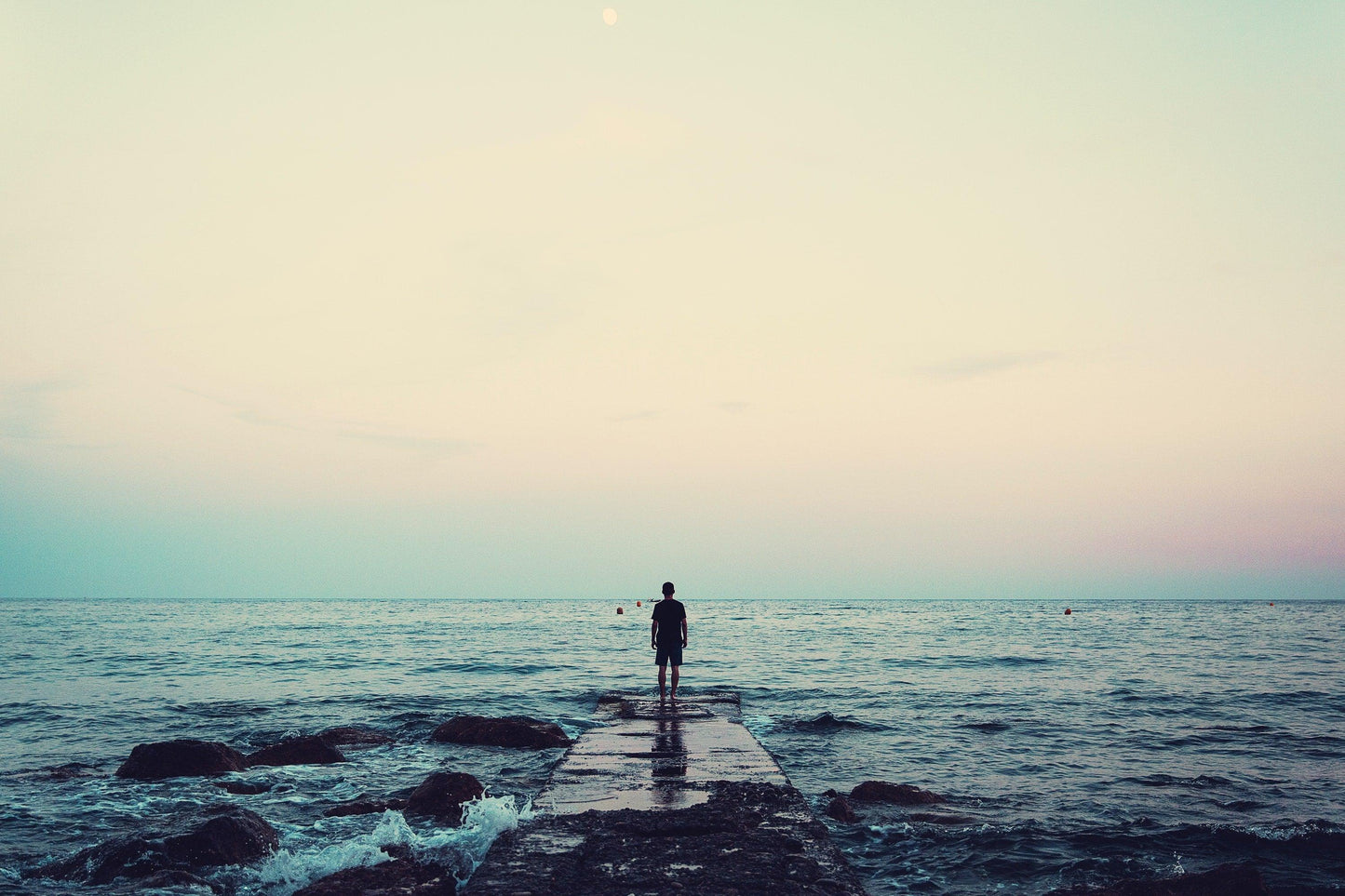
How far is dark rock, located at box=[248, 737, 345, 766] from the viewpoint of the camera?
13148mm

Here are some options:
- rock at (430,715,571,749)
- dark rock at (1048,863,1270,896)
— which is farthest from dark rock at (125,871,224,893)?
dark rock at (1048,863,1270,896)

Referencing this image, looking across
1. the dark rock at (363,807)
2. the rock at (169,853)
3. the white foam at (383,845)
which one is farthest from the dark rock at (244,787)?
the white foam at (383,845)

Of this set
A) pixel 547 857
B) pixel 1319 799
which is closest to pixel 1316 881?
pixel 1319 799

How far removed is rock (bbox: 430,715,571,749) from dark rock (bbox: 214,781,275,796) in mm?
3866

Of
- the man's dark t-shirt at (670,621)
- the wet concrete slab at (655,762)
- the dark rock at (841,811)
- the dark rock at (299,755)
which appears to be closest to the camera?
the wet concrete slab at (655,762)

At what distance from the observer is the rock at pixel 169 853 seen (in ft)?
26.1

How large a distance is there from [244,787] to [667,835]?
7.46 metres

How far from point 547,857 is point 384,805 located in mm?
4825

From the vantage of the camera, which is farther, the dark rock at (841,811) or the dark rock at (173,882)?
the dark rock at (841,811)

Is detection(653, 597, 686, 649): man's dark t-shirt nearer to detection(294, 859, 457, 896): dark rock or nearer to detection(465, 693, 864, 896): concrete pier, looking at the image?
detection(465, 693, 864, 896): concrete pier

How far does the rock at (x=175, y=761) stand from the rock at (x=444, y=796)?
404 cm

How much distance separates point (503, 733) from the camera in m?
14.8

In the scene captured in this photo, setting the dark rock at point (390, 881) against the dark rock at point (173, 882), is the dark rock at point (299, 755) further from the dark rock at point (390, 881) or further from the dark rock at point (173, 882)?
the dark rock at point (390, 881)

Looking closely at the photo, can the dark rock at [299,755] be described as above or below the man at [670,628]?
below
